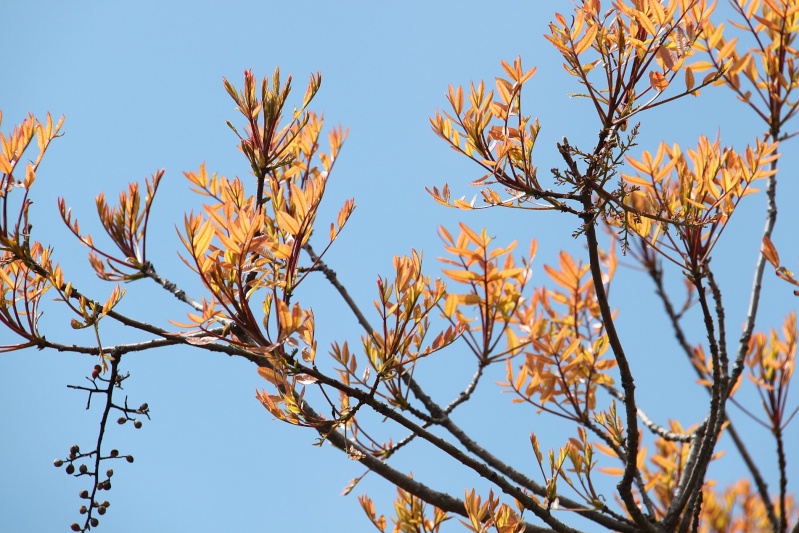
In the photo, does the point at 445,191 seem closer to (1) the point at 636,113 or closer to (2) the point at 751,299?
(1) the point at 636,113

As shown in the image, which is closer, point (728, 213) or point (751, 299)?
point (728, 213)

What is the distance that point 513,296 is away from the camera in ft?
5.87

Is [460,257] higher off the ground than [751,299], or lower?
higher

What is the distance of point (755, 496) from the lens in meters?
3.24

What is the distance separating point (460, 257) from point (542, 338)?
0.34 m

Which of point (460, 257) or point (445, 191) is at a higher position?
point (460, 257)

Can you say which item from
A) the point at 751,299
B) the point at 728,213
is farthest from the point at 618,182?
the point at 751,299

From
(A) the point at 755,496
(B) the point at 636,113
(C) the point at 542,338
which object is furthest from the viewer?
(A) the point at 755,496

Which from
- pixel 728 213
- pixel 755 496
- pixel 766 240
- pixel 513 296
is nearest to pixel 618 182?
pixel 728 213

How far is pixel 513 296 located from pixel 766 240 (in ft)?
1.85

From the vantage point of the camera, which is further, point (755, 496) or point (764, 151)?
point (755, 496)

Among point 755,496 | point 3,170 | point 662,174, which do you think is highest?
Result: point 3,170

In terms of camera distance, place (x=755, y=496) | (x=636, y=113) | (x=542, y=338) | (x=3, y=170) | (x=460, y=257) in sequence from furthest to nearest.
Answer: (x=755, y=496) → (x=542, y=338) → (x=460, y=257) → (x=3, y=170) → (x=636, y=113)

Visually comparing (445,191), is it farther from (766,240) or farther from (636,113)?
(766,240)
